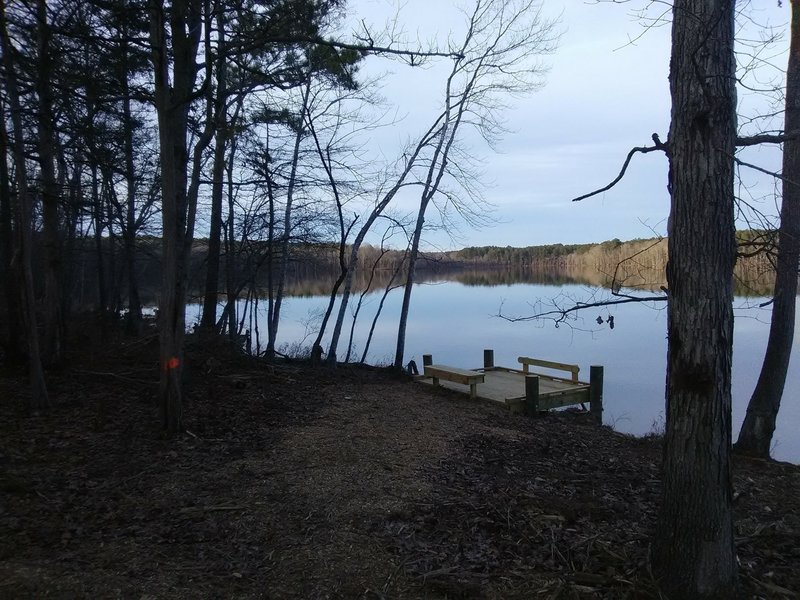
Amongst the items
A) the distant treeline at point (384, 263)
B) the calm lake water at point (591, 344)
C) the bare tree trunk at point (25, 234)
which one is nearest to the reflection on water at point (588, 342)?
the calm lake water at point (591, 344)

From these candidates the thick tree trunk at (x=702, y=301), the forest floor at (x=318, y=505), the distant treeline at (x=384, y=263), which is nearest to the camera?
the thick tree trunk at (x=702, y=301)

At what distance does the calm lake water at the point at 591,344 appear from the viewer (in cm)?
1087

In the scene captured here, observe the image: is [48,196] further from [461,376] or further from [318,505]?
[461,376]

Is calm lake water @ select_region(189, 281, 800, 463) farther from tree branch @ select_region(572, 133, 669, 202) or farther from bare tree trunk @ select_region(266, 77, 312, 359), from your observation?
bare tree trunk @ select_region(266, 77, 312, 359)

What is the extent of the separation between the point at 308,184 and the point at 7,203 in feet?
21.6

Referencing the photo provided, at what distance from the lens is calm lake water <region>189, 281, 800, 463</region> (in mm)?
10867

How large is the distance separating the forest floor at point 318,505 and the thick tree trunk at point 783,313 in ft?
1.99

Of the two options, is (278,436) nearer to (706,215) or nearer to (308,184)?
(706,215)

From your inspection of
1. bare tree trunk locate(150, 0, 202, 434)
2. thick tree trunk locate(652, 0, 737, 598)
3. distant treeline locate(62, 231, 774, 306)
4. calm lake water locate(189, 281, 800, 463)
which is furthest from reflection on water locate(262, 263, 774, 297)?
bare tree trunk locate(150, 0, 202, 434)

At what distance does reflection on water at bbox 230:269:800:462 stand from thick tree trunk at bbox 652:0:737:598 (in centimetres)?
172

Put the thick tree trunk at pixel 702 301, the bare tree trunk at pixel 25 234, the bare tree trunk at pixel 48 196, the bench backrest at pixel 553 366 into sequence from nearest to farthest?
the thick tree trunk at pixel 702 301 < the bare tree trunk at pixel 25 234 < the bare tree trunk at pixel 48 196 < the bench backrest at pixel 553 366

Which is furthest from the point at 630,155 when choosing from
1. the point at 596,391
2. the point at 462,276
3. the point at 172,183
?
the point at 462,276

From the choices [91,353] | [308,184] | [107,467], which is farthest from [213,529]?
[308,184]

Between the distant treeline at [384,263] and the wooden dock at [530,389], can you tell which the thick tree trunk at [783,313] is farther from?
the wooden dock at [530,389]
